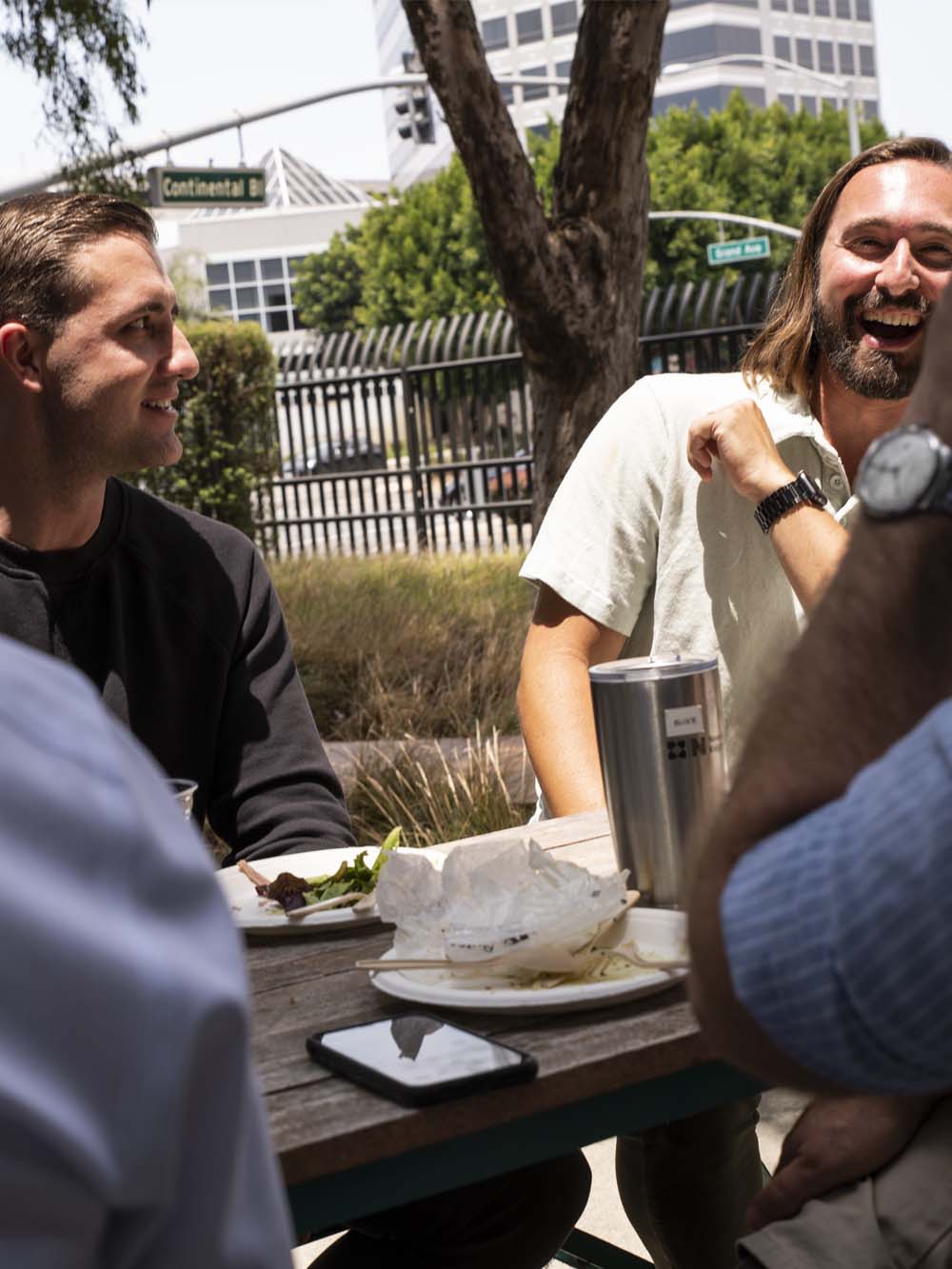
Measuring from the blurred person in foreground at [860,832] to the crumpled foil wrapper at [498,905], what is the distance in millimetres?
590

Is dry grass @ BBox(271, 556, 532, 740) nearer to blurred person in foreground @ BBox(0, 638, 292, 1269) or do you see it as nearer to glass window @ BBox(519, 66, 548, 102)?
blurred person in foreground @ BBox(0, 638, 292, 1269)

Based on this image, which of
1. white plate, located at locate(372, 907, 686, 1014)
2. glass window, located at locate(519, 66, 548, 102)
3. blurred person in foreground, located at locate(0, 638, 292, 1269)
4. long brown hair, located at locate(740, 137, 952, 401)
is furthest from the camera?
glass window, located at locate(519, 66, 548, 102)

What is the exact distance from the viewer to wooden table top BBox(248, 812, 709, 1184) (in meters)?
1.23

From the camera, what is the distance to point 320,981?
1.65 m

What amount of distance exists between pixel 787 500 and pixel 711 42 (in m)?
116

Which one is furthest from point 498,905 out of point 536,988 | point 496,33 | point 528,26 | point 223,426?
point 496,33

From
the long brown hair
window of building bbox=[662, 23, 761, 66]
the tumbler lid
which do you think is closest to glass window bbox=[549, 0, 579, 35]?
window of building bbox=[662, 23, 761, 66]

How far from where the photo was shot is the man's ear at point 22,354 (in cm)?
270

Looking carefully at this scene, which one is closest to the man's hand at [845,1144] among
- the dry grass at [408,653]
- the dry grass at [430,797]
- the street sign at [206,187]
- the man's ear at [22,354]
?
the man's ear at [22,354]

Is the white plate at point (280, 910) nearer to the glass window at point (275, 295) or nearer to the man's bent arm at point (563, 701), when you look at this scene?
the man's bent arm at point (563, 701)

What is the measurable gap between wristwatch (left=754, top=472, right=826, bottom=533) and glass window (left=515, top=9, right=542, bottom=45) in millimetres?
114577

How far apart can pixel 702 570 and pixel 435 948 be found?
127 cm

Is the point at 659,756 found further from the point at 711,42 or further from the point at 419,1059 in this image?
the point at 711,42

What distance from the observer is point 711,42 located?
359ft
